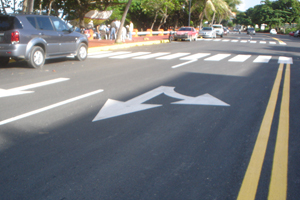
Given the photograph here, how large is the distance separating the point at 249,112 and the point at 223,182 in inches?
116

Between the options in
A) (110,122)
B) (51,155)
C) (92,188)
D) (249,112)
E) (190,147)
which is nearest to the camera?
(92,188)

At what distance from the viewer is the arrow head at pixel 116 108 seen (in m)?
5.60

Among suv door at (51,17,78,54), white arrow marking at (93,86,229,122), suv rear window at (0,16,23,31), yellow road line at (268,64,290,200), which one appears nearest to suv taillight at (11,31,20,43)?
suv rear window at (0,16,23,31)

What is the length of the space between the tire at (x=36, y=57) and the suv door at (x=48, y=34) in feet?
1.11

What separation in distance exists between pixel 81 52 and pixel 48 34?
235 cm

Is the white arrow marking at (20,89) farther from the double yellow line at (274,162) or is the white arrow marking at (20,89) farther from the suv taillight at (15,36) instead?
the double yellow line at (274,162)

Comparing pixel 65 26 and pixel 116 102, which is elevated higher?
pixel 65 26

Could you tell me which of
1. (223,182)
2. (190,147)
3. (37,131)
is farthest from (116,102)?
(223,182)

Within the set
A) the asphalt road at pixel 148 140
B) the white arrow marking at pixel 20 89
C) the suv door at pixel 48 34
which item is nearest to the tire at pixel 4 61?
the suv door at pixel 48 34

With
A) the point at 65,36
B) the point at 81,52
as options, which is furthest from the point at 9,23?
the point at 81,52

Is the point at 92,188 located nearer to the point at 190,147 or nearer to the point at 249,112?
the point at 190,147

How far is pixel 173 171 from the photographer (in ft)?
11.6

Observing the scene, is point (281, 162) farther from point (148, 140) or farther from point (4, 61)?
point (4, 61)

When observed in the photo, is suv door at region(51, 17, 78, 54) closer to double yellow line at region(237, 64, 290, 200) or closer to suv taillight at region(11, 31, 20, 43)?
suv taillight at region(11, 31, 20, 43)
